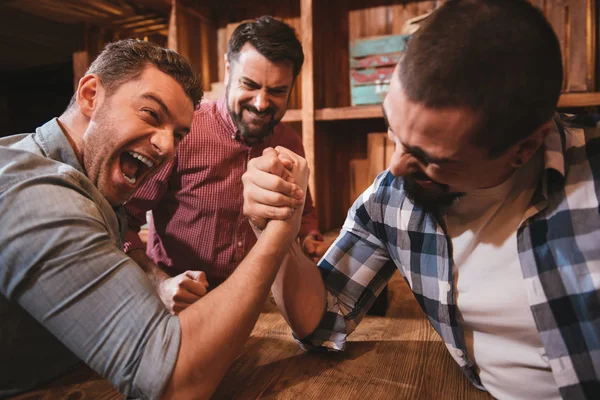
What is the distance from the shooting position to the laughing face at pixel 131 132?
999mm

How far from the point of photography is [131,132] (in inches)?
39.8

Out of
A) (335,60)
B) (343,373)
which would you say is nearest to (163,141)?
(343,373)

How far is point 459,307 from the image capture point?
0.94m

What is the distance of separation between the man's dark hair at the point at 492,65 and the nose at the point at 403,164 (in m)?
0.14

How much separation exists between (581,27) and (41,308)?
2500 mm

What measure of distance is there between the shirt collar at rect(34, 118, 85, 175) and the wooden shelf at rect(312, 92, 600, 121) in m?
1.59

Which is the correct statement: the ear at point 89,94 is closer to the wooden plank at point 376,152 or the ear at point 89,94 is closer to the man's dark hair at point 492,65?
the man's dark hair at point 492,65

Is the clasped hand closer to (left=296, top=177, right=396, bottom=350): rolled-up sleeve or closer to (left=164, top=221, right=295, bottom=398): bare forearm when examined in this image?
(left=164, top=221, right=295, bottom=398): bare forearm

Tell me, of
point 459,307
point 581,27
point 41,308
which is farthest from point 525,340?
point 581,27

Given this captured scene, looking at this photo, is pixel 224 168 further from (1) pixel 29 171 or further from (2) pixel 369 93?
(1) pixel 29 171

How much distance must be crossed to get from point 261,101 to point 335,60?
1003mm

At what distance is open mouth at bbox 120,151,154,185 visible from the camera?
1.06 m

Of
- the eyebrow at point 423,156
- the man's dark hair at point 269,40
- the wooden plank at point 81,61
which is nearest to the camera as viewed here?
the eyebrow at point 423,156

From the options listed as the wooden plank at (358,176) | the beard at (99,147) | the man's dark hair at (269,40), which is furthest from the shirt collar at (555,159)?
the wooden plank at (358,176)
